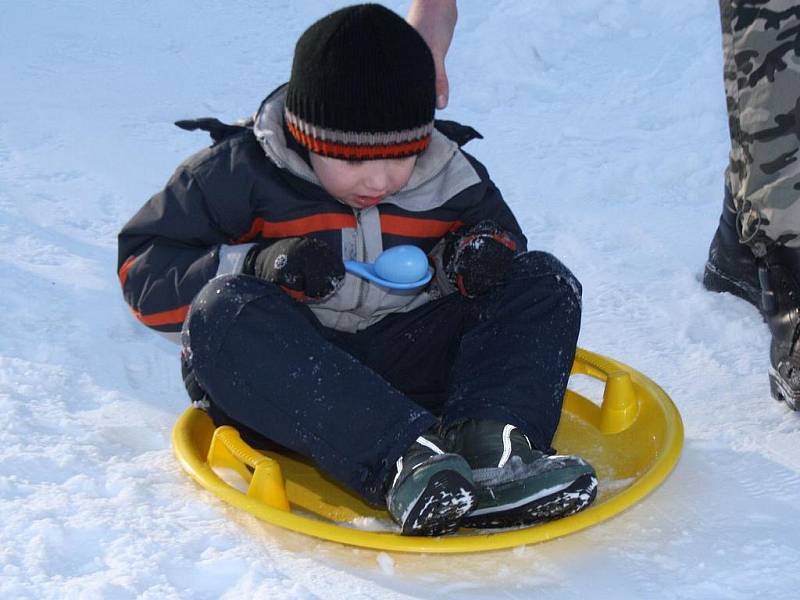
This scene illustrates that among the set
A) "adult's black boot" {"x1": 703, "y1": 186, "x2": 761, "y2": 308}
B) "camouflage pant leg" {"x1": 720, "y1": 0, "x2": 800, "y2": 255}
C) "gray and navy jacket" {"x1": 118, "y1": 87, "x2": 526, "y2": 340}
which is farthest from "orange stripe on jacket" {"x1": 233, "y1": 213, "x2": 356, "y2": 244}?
"adult's black boot" {"x1": 703, "y1": 186, "x2": 761, "y2": 308}

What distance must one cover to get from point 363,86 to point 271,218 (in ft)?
1.05

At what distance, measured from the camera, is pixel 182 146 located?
375 centimetres

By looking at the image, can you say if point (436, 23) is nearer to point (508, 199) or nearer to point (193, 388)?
point (193, 388)

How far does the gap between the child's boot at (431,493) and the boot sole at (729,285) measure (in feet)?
3.99

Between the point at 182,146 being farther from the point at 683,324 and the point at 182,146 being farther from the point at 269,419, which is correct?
the point at 269,419

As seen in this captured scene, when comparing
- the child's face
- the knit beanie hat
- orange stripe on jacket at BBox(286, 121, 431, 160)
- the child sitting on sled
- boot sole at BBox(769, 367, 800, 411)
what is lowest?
boot sole at BBox(769, 367, 800, 411)

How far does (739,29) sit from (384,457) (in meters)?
1.13

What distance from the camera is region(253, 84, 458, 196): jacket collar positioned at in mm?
2021

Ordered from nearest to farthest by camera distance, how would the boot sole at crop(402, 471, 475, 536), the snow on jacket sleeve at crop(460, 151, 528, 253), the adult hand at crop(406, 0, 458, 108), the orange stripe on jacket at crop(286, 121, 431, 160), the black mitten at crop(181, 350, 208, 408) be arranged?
the boot sole at crop(402, 471, 475, 536), the orange stripe on jacket at crop(286, 121, 431, 160), the black mitten at crop(181, 350, 208, 408), the snow on jacket sleeve at crop(460, 151, 528, 253), the adult hand at crop(406, 0, 458, 108)

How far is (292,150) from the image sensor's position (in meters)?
2.04

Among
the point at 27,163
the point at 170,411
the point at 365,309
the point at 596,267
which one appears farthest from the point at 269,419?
the point at 27,163

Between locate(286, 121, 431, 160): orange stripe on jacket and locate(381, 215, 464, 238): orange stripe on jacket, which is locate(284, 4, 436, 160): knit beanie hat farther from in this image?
locate(381, 215, 464, 238): orange stripe on jacket

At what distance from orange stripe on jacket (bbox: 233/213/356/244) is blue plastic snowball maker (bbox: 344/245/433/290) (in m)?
0.09

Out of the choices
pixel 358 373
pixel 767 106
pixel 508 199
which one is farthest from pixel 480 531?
pixel 508 199
